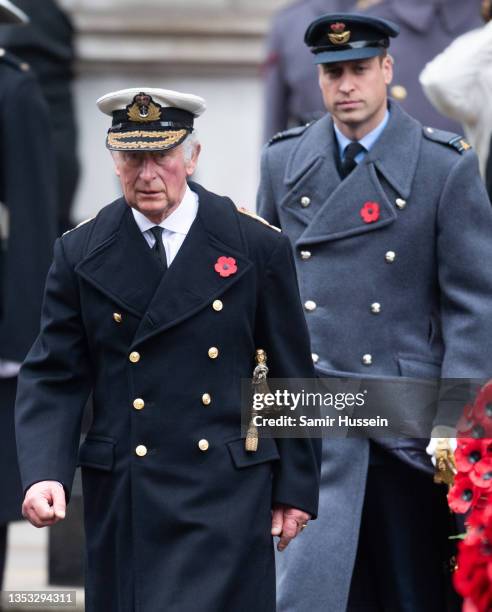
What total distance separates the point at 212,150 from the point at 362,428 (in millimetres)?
5704

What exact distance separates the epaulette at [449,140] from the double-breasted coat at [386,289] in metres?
0.01

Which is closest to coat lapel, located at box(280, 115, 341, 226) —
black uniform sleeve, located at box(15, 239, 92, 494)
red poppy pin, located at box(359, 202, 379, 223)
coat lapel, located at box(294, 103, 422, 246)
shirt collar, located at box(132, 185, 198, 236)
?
coat lapel, located at box(294, 103, 422, 246)

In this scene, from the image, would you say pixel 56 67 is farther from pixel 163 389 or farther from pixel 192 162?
pixel 163 389

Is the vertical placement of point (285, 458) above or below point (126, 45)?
below

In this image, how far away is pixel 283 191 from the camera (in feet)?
25.0

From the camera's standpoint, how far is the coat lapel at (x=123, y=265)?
6.60m

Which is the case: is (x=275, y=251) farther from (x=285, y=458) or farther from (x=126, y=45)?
(x=126, y=45)

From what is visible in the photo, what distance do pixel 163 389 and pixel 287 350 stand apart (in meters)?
0.40

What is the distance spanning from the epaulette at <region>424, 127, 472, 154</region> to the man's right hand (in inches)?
70.8

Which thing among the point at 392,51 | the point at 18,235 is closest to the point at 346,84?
the point at 18,235

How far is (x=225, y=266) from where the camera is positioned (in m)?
6.69

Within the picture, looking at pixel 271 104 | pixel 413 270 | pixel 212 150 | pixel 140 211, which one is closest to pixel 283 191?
pixel 413 270

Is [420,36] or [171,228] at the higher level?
[420,36]

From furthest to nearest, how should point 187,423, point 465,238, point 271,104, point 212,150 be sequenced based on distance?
point 212,150 < point 271,104 < point 465,238 < point 187,423
